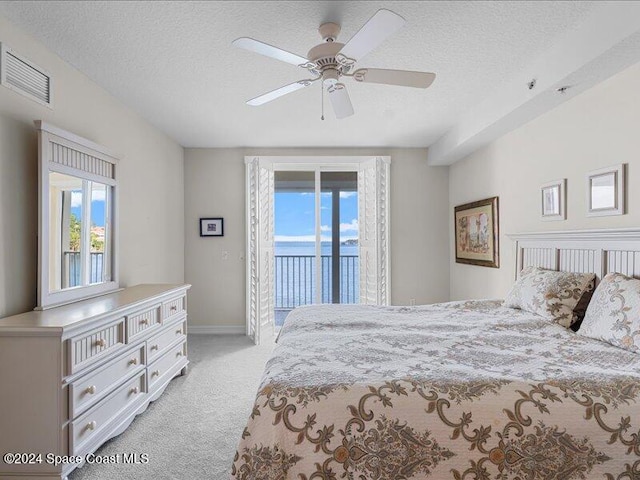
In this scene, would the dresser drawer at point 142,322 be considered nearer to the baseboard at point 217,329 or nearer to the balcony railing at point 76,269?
the balcony railing at point 76,269

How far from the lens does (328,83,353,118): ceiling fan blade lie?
91.0 inches

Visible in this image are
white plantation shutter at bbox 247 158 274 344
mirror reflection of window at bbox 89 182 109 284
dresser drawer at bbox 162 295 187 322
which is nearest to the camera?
mirror reflection of window at bbox 89 182 109 284

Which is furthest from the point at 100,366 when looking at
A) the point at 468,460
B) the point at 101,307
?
the point at 468,460

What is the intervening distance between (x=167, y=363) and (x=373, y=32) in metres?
2.87

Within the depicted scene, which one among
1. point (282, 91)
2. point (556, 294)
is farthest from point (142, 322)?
point (556, 294)

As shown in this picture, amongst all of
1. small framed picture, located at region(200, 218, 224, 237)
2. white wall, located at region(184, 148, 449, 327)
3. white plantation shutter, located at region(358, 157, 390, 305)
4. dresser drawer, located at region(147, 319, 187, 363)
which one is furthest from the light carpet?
white plantation shutter, located at region(358, 157, 390, 305)

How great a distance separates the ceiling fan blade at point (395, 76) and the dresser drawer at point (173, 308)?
231 centimetres

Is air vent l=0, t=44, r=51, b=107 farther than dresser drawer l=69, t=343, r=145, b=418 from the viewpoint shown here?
Yes

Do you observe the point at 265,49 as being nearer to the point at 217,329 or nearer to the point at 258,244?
the point at 258,244

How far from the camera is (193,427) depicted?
255 centimetres

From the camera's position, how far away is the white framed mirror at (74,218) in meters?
2.30

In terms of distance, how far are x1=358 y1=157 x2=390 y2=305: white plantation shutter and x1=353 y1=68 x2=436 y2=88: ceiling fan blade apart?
2.76 meters

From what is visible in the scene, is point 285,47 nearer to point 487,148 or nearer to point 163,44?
point 163,44

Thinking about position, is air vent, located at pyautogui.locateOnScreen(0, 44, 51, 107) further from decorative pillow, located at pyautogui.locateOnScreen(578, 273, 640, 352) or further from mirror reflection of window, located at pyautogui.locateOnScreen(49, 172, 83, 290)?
decorative pillow, located at pyautogui.locateOnScreen(578, 273, 640, 352)
